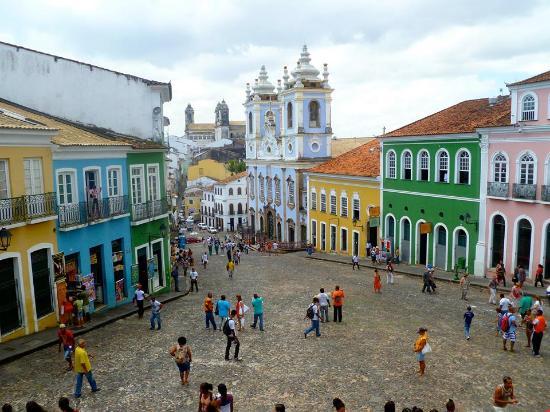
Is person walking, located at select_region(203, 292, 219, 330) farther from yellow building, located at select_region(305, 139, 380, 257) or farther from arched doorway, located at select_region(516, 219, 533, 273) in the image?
yellow building, located at select_region(305, 139, 380, 257)

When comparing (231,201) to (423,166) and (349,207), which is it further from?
(423,166)

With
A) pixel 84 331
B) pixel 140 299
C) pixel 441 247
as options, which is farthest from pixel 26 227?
pixel 441 247

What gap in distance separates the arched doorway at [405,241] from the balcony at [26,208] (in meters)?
19.8

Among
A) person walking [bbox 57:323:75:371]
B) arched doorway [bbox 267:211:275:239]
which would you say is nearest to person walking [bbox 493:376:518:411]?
person walking [bbox 57:323:75:371]

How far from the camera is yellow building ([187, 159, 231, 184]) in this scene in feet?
307

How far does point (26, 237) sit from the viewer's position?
607 inches

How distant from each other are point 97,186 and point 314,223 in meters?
24.7

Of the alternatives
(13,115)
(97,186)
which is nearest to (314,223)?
(97,186)

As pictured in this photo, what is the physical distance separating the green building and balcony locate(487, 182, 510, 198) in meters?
0.77

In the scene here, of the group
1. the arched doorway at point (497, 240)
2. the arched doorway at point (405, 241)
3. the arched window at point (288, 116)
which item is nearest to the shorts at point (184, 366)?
the arched doorway at point (497, 240)

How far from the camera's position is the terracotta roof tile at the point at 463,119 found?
80.9 feet

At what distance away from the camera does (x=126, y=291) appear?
20.5m

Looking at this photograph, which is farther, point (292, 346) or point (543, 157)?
point (543, 157)

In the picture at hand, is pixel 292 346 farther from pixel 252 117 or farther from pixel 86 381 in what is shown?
pixel 252 117
